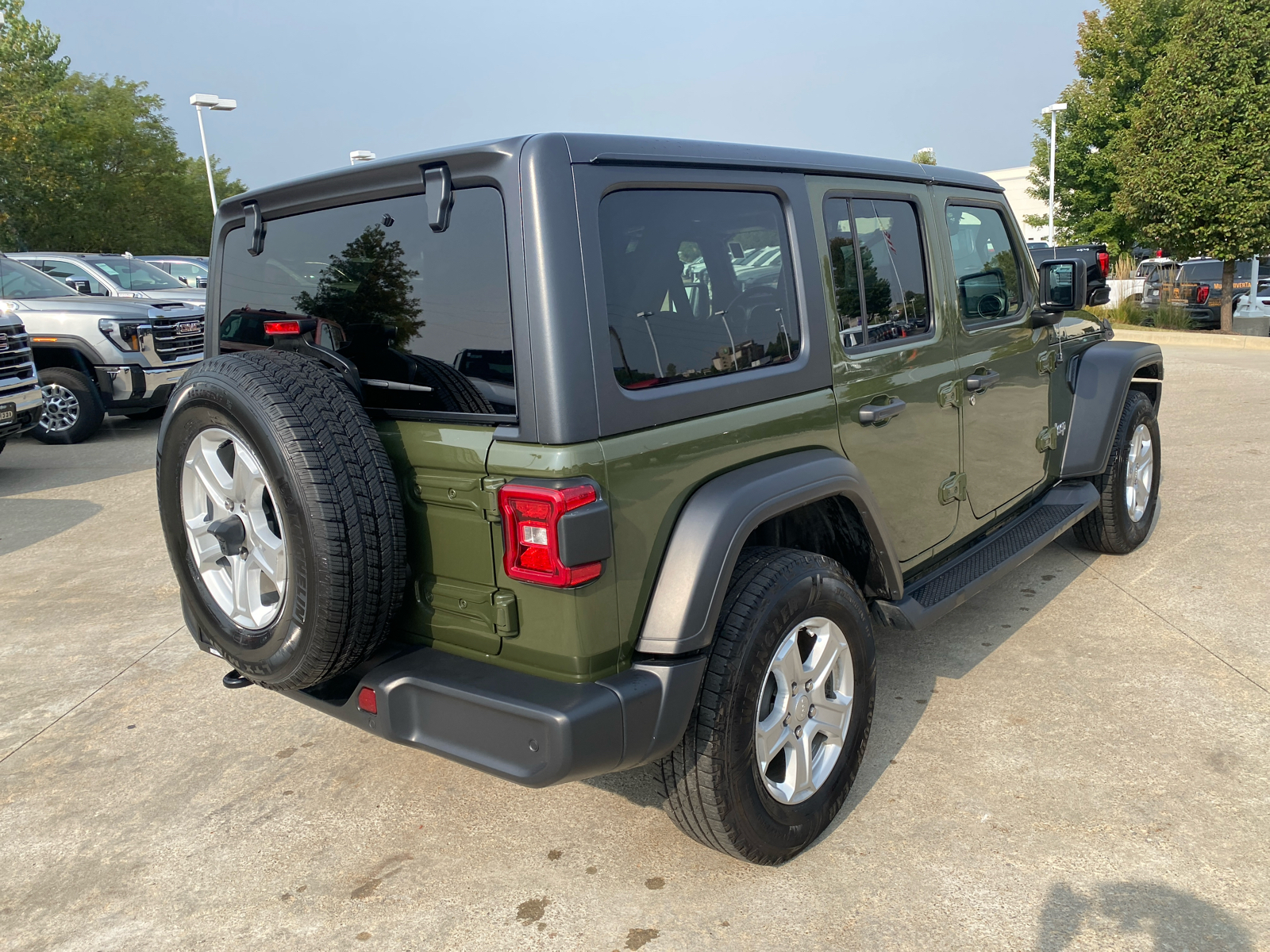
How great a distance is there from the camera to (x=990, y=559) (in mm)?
3686

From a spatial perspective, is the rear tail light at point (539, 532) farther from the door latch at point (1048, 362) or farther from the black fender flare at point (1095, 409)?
the black fender flare at point (1095, 409)

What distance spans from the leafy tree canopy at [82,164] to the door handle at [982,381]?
24.6 m

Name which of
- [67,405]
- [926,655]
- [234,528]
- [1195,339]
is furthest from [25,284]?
[1195,339]

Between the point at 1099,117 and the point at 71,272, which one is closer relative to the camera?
the point at 71,272

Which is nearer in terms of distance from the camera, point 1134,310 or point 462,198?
point 462,198

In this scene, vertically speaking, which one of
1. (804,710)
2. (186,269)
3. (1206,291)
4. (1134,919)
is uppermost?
(186,269)

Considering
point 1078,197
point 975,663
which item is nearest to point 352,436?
point 975,663

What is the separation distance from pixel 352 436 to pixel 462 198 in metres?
0.63

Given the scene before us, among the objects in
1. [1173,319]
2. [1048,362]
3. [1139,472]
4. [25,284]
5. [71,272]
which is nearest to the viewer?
[1048,362]

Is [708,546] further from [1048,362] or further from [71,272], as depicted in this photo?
[71,272]

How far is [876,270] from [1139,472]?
2.68 meters

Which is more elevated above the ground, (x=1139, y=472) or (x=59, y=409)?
(x=59, y=409)

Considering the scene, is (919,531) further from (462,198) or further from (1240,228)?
(1240,228)

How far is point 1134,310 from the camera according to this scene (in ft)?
57.4
